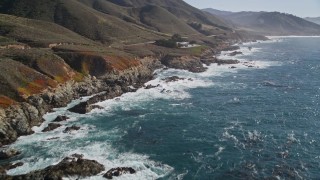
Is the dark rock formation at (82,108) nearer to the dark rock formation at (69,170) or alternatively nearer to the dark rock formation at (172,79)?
the dark rock formation at (69,170)

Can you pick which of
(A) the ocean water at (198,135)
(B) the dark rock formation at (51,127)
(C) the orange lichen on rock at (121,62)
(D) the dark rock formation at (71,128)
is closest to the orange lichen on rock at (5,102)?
(A) the ocean water at (198,135)

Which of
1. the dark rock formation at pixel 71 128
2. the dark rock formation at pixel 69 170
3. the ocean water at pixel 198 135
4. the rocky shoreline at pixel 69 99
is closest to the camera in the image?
the dark rock formation at pixel 69 170

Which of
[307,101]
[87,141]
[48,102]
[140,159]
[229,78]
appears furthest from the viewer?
[229,78]

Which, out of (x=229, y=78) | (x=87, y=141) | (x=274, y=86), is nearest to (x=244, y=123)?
(x=87, y=141)

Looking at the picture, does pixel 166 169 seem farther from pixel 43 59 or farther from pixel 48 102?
pixel 43 59

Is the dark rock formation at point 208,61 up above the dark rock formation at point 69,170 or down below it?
above

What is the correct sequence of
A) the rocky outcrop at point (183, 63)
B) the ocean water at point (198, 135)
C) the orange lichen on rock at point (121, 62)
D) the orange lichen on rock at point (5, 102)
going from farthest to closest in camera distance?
1. the rocky outcrop at point (183, 63)
2. the orange lichen on rock at point (121, 62)
3. the orange lichen on rock at point (5, 102)
4. the ocean water at point (198, 135)

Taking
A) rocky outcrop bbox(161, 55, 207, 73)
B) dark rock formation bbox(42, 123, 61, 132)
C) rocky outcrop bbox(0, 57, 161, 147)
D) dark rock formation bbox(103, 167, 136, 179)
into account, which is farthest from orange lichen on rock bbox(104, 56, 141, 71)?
dark rock formation bbox(103, 167, 136, 179)
